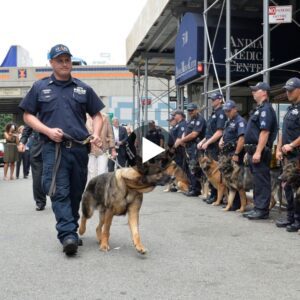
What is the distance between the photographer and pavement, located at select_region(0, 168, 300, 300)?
12.8 feet

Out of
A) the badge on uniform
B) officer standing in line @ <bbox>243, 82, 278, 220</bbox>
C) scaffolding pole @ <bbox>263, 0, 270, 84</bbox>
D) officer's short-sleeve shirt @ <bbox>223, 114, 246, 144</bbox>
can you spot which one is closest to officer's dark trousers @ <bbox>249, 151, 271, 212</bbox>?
officer standing in line @ <bbox>243, 82, 278, 220</bbox>

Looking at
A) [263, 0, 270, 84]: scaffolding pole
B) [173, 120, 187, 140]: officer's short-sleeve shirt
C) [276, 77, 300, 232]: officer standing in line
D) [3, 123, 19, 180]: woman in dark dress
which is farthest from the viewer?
[3, 123, 19, 180]: woman in dark dress

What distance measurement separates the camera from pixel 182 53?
12.7 meters

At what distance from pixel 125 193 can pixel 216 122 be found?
14.3 feet

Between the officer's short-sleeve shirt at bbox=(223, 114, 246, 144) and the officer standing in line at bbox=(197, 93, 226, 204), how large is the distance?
54 centimetres

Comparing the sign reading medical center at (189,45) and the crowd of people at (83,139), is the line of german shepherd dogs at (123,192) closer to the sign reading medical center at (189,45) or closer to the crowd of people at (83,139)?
the crowd of people at (83,139)

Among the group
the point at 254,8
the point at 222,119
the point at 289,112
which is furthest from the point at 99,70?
the point at 289,112

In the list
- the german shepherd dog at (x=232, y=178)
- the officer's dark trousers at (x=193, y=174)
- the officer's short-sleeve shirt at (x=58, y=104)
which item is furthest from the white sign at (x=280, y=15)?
the officer's short-sleeve shirt at (x=58, y=104)

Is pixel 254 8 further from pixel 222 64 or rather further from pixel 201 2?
pixel 222 64

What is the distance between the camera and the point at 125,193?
5035 millimetres

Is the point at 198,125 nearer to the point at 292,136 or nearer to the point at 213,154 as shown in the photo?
the point at 213,154

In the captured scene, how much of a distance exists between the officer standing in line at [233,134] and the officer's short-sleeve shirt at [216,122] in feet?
1.57

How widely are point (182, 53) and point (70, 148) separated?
8.16 metres

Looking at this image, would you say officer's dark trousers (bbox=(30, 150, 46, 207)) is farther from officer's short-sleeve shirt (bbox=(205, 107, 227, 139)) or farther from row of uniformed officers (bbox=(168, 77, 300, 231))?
officer's short-sleeve shirt (bbox=(205, 107, 227, 139))
